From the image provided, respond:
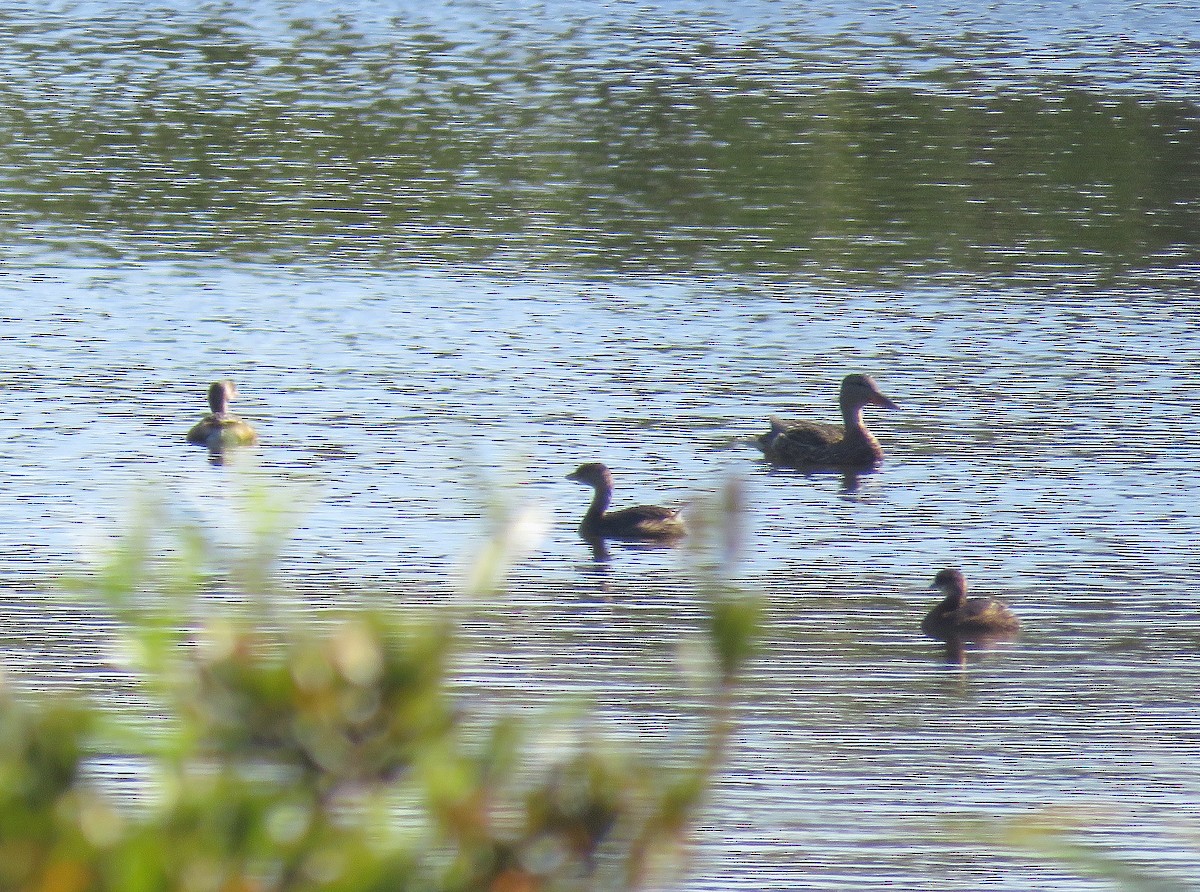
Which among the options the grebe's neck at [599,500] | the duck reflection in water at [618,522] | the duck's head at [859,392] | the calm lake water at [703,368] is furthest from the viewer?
the duck's head at [859,392]

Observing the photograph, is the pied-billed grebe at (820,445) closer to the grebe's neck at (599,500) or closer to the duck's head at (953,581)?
the grebe's neck at (599,500)

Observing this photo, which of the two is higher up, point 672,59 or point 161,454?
point 161,454

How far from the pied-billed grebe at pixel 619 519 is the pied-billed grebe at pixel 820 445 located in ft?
7.02

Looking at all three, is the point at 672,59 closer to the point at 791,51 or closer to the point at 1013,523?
the point at 791,51

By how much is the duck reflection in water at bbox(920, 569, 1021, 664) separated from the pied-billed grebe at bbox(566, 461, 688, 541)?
2.31 metres

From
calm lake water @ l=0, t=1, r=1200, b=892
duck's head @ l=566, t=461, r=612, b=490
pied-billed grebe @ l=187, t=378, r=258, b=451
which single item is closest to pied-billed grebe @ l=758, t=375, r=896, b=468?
calm lake water @ l=0, t=1, r=1200, b=892

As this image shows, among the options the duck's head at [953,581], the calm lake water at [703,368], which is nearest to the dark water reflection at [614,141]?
the calm lake water at [703,368]

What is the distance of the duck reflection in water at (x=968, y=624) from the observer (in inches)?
473

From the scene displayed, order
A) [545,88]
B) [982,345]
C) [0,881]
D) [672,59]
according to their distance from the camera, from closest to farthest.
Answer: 1. [0,881]
2. [982,345]
3. [545,88]
4. [672,59]

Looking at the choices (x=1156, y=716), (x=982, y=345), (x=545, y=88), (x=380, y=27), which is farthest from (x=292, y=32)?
(x=1156, y=716)

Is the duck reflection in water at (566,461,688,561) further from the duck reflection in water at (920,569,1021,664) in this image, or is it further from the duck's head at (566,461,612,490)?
the duck reflection in water at (920,569,1021,664)

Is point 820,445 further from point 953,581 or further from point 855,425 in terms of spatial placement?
point 953,581

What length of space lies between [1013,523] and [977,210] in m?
13.3

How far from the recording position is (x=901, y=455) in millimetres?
17500
